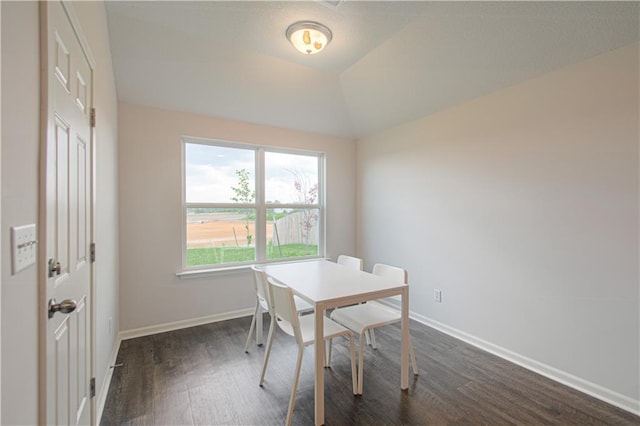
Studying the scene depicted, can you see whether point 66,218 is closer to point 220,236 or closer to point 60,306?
point 60,306

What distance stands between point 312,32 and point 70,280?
7.17 ft

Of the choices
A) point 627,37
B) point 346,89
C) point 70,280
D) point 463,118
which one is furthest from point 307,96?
point 70,280

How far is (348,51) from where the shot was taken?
2666 millimetres

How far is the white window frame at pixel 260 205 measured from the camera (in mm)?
3217

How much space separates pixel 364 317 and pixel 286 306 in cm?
71

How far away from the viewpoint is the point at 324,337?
1.83 metres

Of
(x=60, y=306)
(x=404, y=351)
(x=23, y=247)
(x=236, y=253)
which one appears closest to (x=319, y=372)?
(x=404, y=351)

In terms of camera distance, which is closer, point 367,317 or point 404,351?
point 404,351

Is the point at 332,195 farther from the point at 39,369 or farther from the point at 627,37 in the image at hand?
the point at 39,369

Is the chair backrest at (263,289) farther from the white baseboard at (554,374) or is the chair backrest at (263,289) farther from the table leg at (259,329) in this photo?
the white baseboard at (554,374)

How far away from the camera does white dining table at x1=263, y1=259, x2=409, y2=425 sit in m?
1.73

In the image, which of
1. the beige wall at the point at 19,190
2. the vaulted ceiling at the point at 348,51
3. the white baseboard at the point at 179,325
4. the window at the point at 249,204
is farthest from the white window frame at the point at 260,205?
the beige wall at the point at 19,190

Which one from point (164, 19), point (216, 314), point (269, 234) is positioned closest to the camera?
point (164, 19)

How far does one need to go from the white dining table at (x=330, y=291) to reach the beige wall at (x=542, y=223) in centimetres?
106
